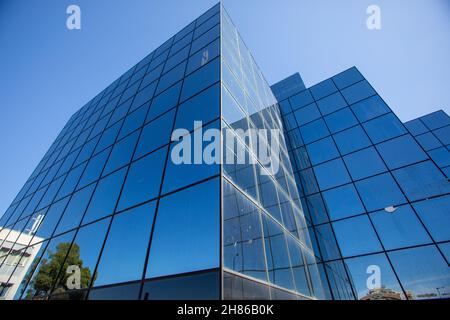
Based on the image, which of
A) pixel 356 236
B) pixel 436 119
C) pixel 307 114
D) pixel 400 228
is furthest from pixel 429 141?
pixel 356 236

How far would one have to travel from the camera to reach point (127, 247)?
5.50 m

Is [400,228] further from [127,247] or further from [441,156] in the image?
[441,156]

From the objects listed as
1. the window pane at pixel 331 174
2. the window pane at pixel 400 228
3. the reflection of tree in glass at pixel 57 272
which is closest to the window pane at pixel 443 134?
the window pane at pixel 331 174

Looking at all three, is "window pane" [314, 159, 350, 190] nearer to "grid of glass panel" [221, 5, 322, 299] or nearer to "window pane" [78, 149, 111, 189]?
"grid of glass panel" [221, 5, 322, 299]

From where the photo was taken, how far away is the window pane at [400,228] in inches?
338

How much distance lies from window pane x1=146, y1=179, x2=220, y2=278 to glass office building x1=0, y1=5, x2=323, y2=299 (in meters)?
0.03

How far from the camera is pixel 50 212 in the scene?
10008 mm

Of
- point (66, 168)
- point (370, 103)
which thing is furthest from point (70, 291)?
point (370, 103)

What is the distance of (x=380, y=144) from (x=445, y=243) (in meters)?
5.53

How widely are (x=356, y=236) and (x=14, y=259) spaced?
15371 millimetres

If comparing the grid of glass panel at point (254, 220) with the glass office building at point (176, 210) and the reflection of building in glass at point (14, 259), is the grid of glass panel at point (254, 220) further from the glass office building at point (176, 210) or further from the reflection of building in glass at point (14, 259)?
the reflection of building in glass at point (14, 259)
